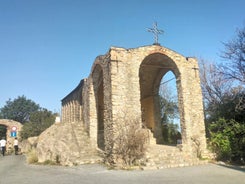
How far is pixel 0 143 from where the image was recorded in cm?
1864

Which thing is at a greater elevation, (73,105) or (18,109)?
(18,109)

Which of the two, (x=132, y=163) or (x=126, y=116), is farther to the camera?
(x=126, y=116)

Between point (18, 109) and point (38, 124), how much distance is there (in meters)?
23.3

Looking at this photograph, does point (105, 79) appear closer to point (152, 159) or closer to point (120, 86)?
point (120, 86)

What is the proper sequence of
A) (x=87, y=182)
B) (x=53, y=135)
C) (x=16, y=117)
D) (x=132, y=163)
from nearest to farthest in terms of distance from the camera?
(x=87, y=182) < (x=132, y=163) < (x=53, y=135) < (x=16, y=117)

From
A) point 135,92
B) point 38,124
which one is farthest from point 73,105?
point 38,124

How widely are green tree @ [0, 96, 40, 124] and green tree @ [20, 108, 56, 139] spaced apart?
1999 centimetres

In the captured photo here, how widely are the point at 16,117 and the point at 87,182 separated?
46.0 meters

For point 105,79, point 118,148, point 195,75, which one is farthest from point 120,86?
point 195,75

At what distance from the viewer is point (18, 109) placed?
48.3m

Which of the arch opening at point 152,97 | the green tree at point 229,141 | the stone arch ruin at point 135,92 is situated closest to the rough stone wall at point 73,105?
the stone arch ruin at point 135,92

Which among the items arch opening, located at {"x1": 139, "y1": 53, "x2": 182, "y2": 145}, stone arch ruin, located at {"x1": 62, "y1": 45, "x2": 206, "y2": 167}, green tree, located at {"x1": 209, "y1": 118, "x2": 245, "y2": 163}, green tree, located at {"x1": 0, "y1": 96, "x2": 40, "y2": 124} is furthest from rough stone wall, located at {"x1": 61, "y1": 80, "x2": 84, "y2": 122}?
green tree, located at {"x1": 0, "y1": 96, "x2": 40, "y2": 124}

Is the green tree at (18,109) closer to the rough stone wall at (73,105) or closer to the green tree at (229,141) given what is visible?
the rough stone wall at (73,105)

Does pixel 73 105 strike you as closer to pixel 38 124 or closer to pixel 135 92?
pixel 135 92
